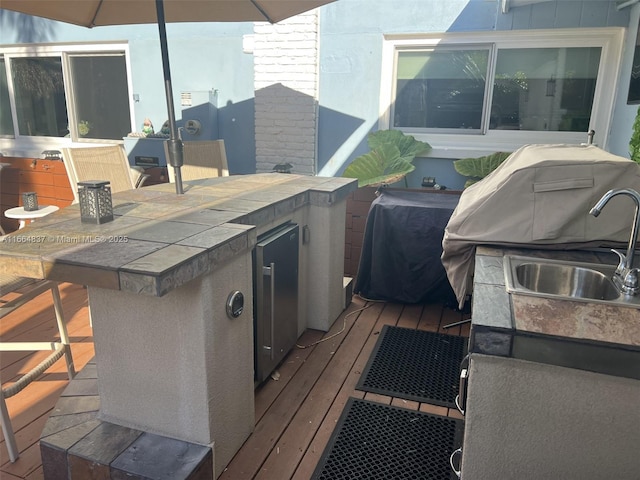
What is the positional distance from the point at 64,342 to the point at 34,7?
1.70 m

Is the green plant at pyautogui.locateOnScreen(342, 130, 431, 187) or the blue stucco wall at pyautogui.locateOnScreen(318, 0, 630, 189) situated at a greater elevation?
the blue stucco wall at pyautogui.locateOnScreen(318, 0, 630, 189)

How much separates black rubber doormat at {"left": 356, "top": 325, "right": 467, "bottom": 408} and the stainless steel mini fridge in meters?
0.48

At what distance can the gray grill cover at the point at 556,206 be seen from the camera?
1.92 m

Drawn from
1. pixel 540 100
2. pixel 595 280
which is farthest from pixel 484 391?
pixel 540 100

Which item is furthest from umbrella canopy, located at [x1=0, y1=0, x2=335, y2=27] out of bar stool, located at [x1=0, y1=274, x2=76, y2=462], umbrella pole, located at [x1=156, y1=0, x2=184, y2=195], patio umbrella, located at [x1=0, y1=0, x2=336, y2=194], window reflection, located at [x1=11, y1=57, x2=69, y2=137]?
window reflection, located at [x1=11, y1=57, x2=69, y2=137]

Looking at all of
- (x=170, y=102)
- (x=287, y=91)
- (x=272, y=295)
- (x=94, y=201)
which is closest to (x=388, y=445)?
(x=272, y=295)

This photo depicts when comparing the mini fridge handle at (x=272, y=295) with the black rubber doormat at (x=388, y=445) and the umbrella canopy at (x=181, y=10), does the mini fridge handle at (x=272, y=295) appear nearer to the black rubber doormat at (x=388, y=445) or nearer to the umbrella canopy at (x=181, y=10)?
the black rubber doormat at (x=388, y=445)

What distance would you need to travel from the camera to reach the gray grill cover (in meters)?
1.92

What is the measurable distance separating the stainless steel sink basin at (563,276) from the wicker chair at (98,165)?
2905 millimetres

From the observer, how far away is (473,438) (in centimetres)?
140

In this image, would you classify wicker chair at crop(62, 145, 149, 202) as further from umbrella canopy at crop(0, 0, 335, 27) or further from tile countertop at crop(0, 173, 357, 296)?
tile countertop at crop(0, 173, 357, 296)

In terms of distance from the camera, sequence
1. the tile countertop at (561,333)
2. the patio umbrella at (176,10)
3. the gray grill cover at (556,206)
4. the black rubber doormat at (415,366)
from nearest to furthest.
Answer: the tile countertop at (561,333) → the gray grill cover at (556,206) → the black rubber doormat at (415,366) → the patio umbrella at (176,10)

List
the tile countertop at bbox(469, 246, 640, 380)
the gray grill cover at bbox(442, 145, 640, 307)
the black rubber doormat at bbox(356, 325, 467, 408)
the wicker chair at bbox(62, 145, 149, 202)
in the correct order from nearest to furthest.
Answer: the tile countertop at bbox(469, 246, 640, 380) → the gray grill cover at bbox(442, 145, 640, 307) → the black rubber doormat at bbox(356, 325, 467, 408) → the wicker chair at bbox(62, 145, 149, 202)

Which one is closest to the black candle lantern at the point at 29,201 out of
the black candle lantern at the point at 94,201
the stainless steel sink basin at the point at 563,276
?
the black candle lantern at the point at 94,201
